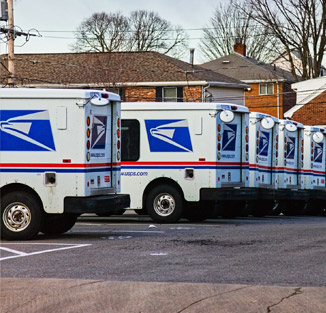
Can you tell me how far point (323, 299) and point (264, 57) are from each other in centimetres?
7133

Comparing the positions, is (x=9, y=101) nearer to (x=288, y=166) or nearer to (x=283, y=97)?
(x=288, y=166)

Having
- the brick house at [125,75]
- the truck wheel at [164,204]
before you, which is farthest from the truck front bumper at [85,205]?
the brick house at [125,75]

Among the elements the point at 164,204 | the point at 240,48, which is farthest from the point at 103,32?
the point at 164,204

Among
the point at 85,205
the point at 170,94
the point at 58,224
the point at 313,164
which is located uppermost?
the point at 170,94

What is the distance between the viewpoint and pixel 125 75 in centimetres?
5409

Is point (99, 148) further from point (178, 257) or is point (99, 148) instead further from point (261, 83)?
point (261, 83)

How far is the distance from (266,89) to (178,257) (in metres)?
57.2

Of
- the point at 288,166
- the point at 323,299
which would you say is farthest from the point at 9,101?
the point at 288,166

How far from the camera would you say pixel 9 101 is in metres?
15.0

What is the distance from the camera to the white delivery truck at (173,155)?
1953 centimetres

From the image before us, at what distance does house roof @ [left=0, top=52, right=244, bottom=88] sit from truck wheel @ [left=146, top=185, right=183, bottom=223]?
110ft

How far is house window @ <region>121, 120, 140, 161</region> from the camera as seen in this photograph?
19.8 m

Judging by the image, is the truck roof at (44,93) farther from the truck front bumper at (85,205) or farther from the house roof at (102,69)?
the house roof at (102,69)

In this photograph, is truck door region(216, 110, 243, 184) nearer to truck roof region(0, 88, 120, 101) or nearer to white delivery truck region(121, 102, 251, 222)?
white delivery truck region(121, 102, 251, 222)
